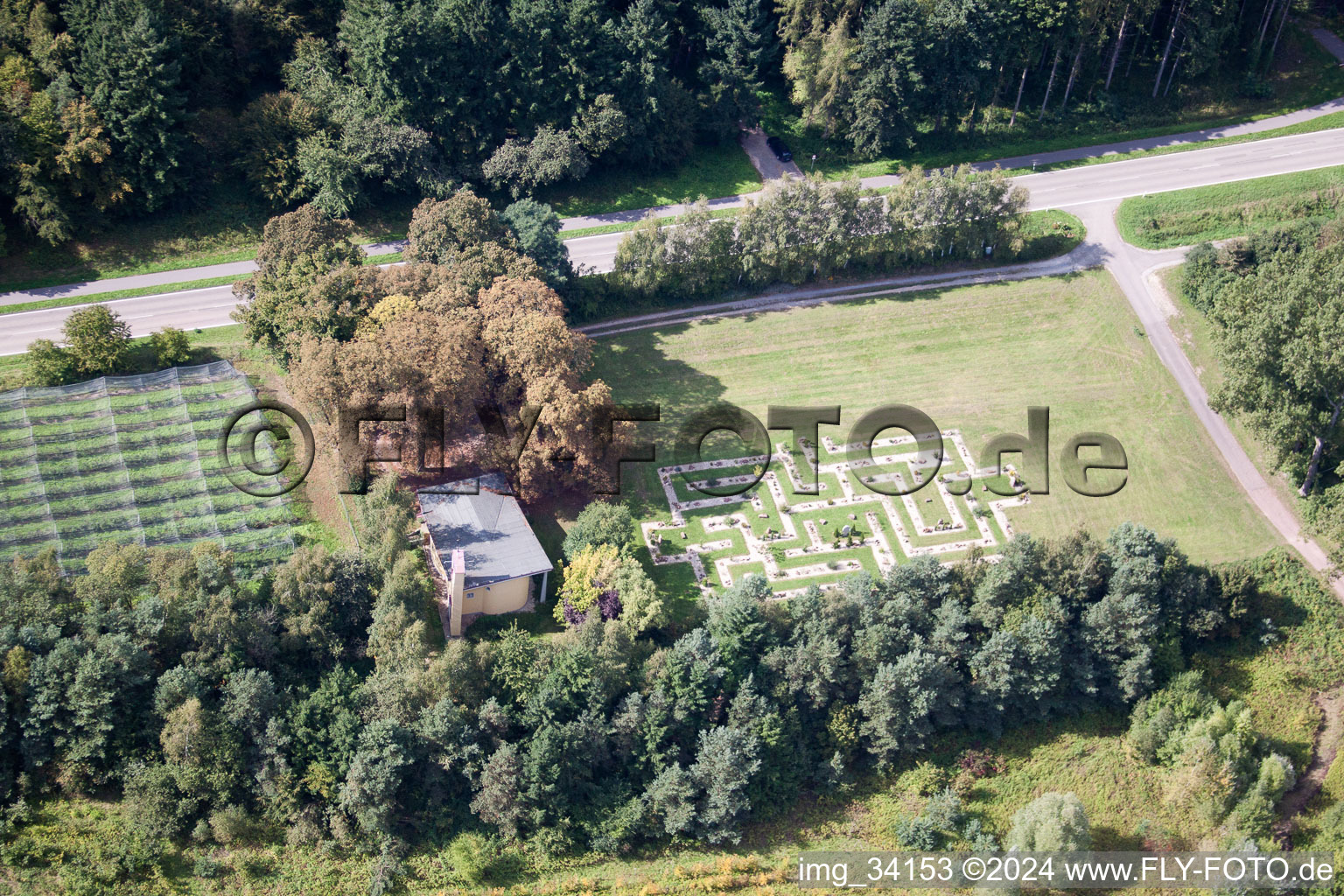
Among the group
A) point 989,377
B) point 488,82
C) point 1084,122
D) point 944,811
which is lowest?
point 944,811

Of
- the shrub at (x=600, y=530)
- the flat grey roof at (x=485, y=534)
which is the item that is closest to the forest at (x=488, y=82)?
the flat grey roof at (x=485, y=534)

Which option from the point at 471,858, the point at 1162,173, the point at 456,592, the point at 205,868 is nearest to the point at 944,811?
the point at 471,858

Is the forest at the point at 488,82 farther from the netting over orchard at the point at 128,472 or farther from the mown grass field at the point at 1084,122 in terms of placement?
the netting over orchard at the point at 128,472

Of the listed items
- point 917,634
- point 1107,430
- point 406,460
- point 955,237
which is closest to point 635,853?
point 917,634

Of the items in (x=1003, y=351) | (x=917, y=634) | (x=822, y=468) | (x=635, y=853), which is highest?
(x=1003, y=351)

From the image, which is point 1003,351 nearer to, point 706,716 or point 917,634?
point 917,634

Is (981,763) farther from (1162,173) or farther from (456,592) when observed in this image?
(1162,173)
